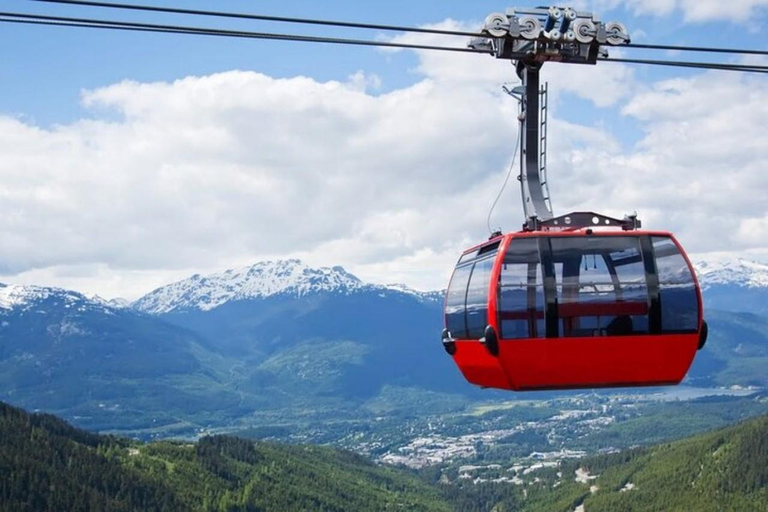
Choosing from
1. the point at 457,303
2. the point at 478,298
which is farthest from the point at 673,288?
the point at 457,303

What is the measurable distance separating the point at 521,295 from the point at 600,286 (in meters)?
1.74

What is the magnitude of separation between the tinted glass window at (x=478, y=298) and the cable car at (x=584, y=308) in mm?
21

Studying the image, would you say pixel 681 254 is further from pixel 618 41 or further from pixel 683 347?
pixel 618 41


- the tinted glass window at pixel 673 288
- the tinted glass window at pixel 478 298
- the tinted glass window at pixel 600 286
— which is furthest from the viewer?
the tinted glass window at pixel 673 288

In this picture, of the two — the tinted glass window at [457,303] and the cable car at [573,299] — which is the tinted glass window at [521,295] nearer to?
the cable car at [573,299]

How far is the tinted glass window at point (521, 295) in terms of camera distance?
714 inches

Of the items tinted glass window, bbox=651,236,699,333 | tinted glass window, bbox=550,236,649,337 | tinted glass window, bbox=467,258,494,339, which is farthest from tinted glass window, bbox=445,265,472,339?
tinted glass window, bbox=651,236,699,333

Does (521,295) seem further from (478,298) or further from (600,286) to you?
(600,286)

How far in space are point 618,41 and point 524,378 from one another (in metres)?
6.78

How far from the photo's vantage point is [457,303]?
2066 centimetres

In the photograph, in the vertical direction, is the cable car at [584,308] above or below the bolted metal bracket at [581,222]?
below

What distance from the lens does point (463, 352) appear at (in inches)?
798

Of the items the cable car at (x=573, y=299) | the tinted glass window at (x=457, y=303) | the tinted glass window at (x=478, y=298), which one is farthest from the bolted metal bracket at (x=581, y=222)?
the tinted glass window at (x=457, y=303)

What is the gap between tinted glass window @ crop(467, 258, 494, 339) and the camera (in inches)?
734
